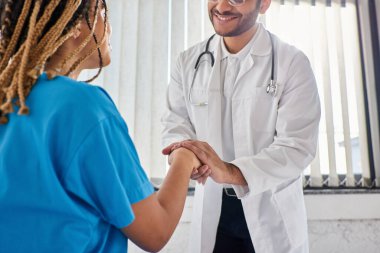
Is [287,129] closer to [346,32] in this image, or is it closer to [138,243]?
[138,243]

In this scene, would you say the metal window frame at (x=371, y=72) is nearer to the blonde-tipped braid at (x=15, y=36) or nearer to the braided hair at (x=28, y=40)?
the braided hair at (x=28, y=40)

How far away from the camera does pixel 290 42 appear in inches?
77.7

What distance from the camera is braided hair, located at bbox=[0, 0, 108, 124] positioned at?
613 mm

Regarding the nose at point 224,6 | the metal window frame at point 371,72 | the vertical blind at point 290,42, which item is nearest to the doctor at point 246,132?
the nose at point 224,6

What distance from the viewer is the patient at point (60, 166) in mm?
576

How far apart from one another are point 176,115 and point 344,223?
1109 millimetres

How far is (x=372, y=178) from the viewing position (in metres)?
1.96

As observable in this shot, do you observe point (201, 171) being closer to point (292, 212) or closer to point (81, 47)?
point (292, 212)

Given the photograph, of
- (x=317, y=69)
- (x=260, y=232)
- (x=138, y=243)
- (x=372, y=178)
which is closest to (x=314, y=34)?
(x=317, y=69)

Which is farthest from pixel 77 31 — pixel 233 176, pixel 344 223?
pixel 344 223

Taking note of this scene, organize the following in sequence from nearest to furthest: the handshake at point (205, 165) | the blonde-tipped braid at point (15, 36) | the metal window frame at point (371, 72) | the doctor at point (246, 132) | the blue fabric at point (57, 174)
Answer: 1. the blue fabric at point (57, 174)
2. the blonde-tipped braid at point (15, 36)
3. the handshake at point (205, 165)
4. the doctor at point (246, 132)
5. the metal window frame at point (371, 72)

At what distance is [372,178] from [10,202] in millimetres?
1934

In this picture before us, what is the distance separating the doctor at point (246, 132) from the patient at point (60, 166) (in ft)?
1.61

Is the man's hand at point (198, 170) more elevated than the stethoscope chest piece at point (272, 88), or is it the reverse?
the stethoscope chest piece at point (272, 88)
